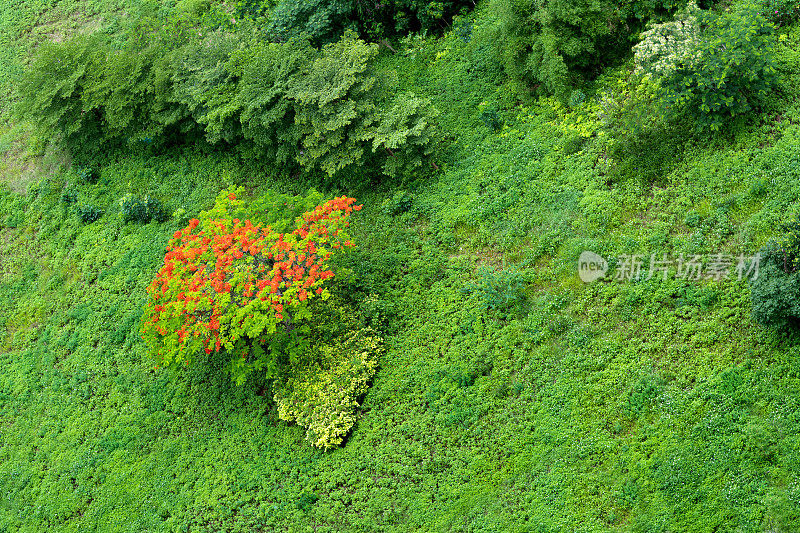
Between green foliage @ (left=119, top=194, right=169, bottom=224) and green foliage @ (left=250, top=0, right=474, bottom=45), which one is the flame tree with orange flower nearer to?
green foliage @ (left=119, top=194, right=169, bottom=224)

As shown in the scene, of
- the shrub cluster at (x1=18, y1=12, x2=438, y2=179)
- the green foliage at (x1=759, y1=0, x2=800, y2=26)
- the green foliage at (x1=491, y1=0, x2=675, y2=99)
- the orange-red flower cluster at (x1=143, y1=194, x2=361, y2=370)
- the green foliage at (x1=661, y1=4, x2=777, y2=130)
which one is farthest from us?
the shrub cluster at (x1=18, y1=12, x2=438, y2=179)

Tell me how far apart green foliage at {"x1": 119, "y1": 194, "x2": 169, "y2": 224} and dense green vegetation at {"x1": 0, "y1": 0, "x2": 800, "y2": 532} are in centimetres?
12

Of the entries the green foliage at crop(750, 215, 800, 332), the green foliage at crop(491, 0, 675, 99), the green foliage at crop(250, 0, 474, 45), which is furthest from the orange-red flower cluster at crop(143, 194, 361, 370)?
the green foliage at crop(750, 215, 800, 332)

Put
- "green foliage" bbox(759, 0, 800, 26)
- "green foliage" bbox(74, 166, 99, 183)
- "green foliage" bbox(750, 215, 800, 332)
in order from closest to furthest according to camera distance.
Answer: "green foliage" bbox(750, 215, 800, 332) → "green foliage" bbox(759, 0, 800, 26) → "green foliage" bbox(74, 166, 99, 183)

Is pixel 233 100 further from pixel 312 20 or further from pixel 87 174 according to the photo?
pixel 87 174

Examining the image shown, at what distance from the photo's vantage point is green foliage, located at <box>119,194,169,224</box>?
16.2 m

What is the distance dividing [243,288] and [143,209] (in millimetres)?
5721

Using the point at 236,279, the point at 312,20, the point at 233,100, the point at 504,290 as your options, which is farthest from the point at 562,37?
the point at 236,279

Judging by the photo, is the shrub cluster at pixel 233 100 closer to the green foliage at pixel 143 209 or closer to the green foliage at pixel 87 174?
the green foliage at pixel 87 174

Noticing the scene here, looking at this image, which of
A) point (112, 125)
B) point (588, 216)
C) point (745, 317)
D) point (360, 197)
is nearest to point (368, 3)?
point (360, 197)

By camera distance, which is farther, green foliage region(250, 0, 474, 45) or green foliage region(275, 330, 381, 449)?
green foliage region(250, 0, 474, 45)

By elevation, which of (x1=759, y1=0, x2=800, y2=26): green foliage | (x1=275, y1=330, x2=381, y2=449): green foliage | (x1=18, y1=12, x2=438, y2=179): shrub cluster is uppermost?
(x1=759, y1=0, x2=800, y2=26): green foliage

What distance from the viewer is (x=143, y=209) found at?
53.0 feet

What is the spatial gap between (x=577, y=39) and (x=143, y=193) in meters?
10.7
